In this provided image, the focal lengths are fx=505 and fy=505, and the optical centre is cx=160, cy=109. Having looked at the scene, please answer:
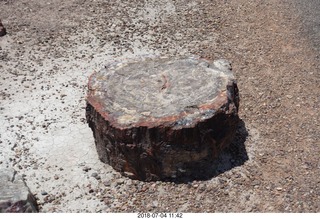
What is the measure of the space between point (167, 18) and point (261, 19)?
1.41m

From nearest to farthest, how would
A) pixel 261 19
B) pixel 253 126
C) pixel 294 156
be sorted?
pixel 294 156, pixel 253 126, pixel 261 19

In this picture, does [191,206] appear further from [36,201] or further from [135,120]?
[36,201]

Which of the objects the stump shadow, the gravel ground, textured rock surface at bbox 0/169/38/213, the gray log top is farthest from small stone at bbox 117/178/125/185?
textured rock surface at bbox 0/169/38/213

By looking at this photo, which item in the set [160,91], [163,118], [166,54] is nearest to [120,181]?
[163,118]

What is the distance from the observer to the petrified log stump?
14.7ft

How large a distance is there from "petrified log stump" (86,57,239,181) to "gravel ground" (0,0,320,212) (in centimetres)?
23

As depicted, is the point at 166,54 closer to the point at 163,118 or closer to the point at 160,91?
the point at 160,91

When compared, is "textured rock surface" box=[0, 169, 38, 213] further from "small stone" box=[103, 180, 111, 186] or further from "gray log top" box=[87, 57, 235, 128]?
"gray log top" box=[87, 57, 235, 128]

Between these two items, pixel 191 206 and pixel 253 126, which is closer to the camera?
pixel 191 206

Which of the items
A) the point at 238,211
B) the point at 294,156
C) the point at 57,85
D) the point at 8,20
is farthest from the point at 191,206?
the point at 8,20

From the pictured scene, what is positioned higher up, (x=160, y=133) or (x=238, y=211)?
(x=160, y=133)

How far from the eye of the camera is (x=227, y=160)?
16.6ft

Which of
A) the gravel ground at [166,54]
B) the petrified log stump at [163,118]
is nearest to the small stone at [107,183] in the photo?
the gravel ground at [166,54]

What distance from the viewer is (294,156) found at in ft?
16.7
